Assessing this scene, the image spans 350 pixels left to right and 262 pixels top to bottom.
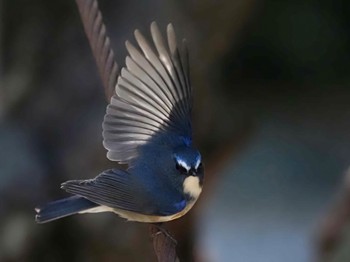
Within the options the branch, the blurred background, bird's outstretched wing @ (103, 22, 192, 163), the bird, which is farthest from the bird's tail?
the blurred background

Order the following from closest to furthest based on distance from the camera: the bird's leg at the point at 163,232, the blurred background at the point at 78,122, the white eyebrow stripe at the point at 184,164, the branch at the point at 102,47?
the branch at the point at 102,47, the bird's leg at the point at 163,232, the white eyebrow stripe at the point at 184,164, the blurred background at the point at 78,122

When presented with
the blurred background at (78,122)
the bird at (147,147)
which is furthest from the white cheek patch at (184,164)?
the blurred background at (78,122)

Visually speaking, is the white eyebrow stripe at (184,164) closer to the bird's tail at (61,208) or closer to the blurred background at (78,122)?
the bird's tail at (61,208)

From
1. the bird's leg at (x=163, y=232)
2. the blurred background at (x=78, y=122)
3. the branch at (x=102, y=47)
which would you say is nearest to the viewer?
the branch at (x=102, y=47)

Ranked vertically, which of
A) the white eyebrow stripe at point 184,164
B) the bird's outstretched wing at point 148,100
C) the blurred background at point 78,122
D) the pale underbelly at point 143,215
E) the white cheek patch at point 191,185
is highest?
the bird's outstretched wing at point 148,100

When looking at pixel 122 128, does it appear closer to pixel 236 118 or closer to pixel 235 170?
pixel 236 118

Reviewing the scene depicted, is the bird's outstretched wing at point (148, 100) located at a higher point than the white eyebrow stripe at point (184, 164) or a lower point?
higher

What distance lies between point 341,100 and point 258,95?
2.14 feet

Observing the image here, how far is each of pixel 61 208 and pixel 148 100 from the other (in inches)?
11.9

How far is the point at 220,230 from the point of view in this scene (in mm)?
6617

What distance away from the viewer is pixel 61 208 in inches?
90.3

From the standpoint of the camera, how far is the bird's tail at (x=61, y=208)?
2.26 m

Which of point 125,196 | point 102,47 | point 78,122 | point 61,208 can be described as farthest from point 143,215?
point 78,122

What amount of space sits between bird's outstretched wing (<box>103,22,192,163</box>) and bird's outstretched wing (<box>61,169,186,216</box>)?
49 mm
